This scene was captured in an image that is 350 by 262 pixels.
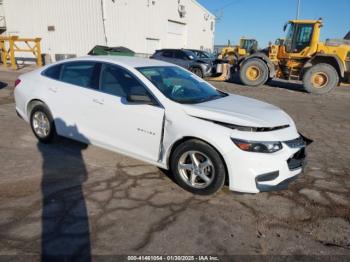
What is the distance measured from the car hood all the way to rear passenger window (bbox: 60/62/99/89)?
1574 millimetres

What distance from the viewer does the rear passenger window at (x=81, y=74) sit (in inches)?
160

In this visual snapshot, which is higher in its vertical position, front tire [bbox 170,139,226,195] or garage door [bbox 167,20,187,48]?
garage door [bbox 167,20,187,48]

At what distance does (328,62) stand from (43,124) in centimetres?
1181

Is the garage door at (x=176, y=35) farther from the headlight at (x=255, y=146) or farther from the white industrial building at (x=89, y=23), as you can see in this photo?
the headlight at (x=255, y=146)

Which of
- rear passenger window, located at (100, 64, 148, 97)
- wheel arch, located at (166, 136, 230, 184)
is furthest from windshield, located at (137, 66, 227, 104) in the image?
wheel arch, located at (166, 136, 230, 184)

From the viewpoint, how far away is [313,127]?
6.68m

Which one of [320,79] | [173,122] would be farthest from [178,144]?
[320,79]

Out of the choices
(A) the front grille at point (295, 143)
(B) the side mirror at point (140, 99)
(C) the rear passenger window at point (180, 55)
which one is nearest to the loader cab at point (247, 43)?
(C) the rear passenger window at point (180, 55)

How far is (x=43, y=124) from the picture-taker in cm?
477

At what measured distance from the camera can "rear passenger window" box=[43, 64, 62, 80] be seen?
455 cm

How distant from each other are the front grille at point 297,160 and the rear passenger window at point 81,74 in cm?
272

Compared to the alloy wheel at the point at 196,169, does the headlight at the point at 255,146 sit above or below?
above

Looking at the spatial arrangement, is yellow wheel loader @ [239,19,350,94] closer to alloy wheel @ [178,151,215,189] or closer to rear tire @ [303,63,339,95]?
rear tire @ [303,63,339,95]

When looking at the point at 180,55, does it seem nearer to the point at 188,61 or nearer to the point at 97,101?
the point at 188,61
